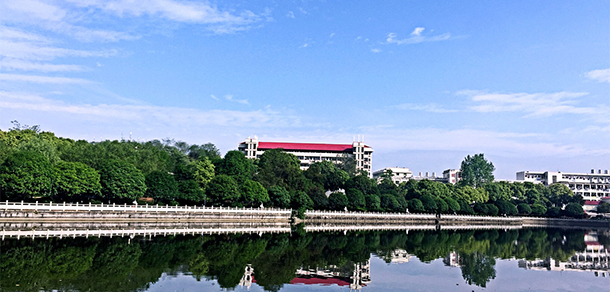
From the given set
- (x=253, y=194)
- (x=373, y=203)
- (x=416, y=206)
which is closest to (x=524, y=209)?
(x=416, y=206)

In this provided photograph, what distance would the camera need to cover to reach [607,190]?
14512 cm

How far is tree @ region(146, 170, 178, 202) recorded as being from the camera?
60.8 metres

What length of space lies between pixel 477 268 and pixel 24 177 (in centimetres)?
4260

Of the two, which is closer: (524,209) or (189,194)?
(189,194)

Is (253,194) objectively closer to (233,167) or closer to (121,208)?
(233,167)

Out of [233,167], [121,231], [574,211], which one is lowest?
[121,231]

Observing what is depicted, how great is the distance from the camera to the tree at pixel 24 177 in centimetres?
4653

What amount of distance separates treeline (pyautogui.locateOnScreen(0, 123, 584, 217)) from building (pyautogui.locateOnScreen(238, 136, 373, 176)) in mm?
15153

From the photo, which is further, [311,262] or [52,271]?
[311,262]

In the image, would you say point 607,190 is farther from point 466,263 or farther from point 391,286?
point 391,286

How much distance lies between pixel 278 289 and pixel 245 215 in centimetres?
4235

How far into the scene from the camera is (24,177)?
47.0 metres

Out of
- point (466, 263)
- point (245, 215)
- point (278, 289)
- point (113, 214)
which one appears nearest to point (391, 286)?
point (278, 289)

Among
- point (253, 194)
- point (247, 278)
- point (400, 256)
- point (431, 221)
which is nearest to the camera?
point (247, 278)
